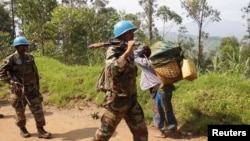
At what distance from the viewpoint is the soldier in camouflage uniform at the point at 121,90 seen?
400 cm

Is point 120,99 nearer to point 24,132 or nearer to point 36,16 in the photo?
point 24,132

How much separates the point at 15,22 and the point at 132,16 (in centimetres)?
995

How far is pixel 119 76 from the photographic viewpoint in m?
4.04

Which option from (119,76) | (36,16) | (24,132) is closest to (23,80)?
(24,132)

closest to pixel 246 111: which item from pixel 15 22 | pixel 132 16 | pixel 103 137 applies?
pixel 103 137

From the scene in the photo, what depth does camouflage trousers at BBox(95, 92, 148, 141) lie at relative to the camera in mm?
4141

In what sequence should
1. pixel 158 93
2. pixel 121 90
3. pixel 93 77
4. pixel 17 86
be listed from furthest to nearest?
pixel 93 77
pixel 17 86
pixel 158 93
pixel 121 90

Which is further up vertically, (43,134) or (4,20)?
(4,20)

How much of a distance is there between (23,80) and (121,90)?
2432 mm

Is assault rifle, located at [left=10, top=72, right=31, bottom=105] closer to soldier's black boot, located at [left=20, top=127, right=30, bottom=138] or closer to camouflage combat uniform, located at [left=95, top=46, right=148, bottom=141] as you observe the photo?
soldier's black boot, located at [left=20, top=127, right=30, bottom=138]

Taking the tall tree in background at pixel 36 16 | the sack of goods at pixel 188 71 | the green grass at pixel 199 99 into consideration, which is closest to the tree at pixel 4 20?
the tall tree in background at pixel 36 16

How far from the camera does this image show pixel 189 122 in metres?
5.96

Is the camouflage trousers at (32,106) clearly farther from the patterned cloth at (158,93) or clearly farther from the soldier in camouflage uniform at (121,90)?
the soldier in camouflage uniform at (121,90)

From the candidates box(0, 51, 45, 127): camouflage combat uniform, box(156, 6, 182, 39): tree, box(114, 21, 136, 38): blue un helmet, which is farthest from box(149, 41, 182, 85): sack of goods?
box(156, 6, 182, 39): tree
